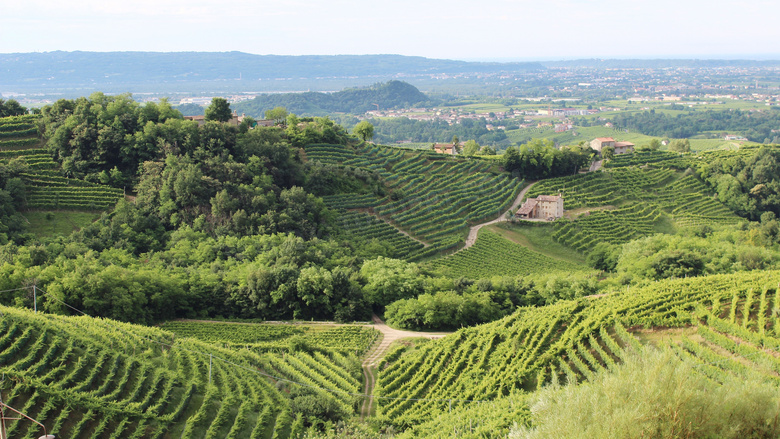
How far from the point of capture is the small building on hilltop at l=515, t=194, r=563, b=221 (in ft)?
206

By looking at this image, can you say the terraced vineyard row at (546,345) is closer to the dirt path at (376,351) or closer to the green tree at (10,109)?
the dirt path at (376,351)

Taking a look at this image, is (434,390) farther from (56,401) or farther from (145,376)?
(56,401)

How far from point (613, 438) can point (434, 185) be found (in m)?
52.5

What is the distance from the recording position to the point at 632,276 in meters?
40.1

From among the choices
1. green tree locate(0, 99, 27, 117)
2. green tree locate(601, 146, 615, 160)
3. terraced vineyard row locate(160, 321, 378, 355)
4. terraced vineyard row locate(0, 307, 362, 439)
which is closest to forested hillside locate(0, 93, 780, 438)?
terraced vineyard row locate(0, 307, 362, 439)

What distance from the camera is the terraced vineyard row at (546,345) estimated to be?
23.9 meters

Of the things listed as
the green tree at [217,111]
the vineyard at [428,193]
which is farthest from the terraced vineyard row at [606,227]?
A: the green tree at [217,111]

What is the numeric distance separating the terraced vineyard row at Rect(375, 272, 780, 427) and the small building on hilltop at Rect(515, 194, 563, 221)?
3147 centimetres

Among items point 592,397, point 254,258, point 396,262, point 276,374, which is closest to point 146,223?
point 254,258

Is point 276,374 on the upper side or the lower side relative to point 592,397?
lower

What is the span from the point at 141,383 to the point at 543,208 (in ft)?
162

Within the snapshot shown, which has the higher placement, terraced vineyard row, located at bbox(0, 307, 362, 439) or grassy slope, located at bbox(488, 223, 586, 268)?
terraced vineyard row, located at bbox(0, 307, 362, 439)

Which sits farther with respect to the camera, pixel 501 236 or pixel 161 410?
pixel 501 236

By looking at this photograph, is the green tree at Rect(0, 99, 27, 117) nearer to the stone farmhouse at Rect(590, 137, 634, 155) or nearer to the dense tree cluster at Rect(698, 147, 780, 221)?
the stone farmhouse at Rect(590, 137, 634, 155)
